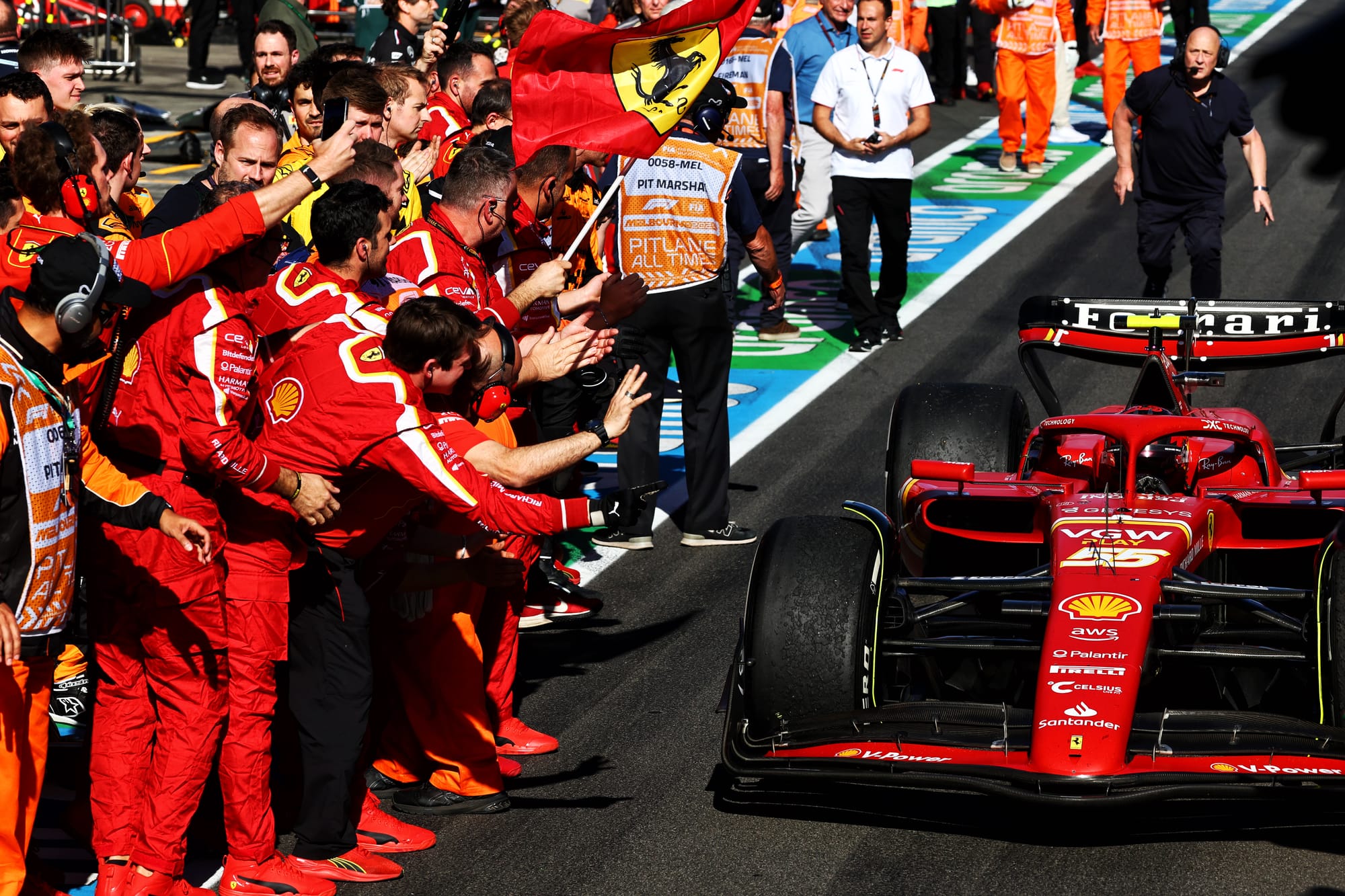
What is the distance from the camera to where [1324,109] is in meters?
3.52

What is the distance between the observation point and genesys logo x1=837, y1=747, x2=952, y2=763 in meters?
5.25

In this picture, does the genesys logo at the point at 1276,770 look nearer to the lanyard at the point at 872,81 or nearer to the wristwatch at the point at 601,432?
the wristwatch at the point at 601,432

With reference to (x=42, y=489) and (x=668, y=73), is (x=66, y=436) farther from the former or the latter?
(x=668, y=73)

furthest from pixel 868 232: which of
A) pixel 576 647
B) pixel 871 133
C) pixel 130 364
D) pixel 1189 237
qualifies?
pixel 130 364

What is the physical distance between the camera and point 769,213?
12531mm

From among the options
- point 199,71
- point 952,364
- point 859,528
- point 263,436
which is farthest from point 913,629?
point 199,71

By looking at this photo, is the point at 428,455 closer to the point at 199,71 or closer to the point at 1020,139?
the point at 1020,139

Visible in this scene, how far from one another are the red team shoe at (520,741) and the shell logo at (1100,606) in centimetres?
206

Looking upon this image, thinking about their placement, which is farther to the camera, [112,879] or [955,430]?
[955,430]

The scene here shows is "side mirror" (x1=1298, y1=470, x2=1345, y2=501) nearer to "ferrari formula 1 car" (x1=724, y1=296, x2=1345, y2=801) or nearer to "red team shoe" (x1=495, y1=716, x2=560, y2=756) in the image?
"ferrari formula 1 car" (x1=724, y1=296, x2=1345, y2=801)

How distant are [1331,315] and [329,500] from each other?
477 centimetres

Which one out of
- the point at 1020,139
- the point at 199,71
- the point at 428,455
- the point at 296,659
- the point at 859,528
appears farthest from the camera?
the point at 199,71

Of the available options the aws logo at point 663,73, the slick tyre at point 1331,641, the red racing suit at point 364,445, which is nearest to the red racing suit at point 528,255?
the aws logo at point 663,73

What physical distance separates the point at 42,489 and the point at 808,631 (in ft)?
7.99
